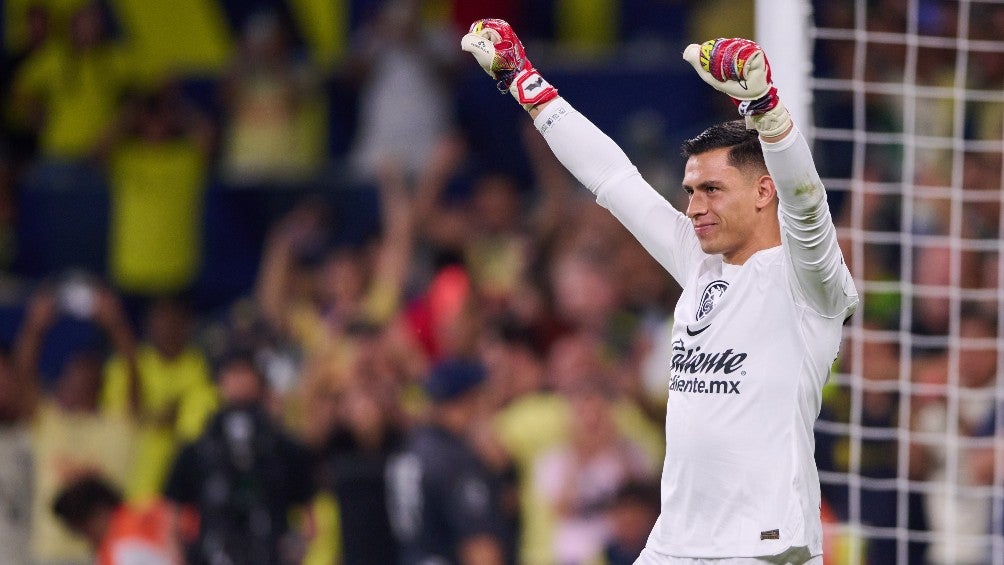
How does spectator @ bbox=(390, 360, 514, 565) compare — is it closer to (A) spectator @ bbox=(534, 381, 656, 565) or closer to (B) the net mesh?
(A) spectator @ bbox=(534, 381, 656, 565)

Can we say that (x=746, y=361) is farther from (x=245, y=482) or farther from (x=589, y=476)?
(x=245, y=482)

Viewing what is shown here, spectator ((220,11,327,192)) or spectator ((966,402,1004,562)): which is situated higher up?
spectator ((220,11,327,192))

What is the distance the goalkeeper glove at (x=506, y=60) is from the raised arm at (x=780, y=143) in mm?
905

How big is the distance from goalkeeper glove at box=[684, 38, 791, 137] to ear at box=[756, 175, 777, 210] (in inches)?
14.9

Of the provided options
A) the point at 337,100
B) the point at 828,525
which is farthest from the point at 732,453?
the point at 337,100

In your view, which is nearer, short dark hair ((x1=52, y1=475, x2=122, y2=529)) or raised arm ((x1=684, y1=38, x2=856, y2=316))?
raised arm ((x1=684, y1=38, x2=856, y2=316))

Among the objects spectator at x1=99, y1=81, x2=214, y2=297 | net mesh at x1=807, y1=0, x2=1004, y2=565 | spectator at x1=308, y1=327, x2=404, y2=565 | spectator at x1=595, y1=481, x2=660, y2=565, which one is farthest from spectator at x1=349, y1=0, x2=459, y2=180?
spectator at x1=595, y1=481, x2=660, y2=565

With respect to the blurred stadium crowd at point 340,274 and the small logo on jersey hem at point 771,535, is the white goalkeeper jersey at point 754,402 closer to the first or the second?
the small logo on jersey hem at point 771,535

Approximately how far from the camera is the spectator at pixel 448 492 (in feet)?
27.5

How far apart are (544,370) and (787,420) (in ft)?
16.4

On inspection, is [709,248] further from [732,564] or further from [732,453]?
[732,564]

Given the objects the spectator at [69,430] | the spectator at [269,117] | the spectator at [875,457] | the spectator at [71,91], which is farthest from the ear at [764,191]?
the spectator at [71,91]

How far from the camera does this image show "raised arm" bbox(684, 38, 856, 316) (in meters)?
4.03

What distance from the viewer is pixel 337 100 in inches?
484
